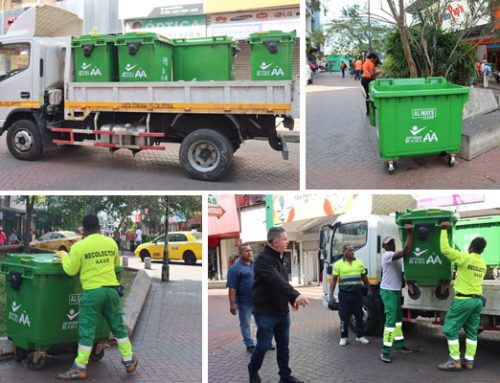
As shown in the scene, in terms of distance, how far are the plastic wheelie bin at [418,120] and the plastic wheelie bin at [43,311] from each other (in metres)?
4.31

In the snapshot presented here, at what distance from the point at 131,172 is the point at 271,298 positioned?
5182 millimetres

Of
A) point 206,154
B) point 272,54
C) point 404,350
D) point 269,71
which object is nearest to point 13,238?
point 206,154

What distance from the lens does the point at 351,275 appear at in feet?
22.1

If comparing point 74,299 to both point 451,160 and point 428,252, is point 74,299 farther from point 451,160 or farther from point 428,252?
point 451,160

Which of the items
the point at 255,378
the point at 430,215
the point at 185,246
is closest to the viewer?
the point at 255,378

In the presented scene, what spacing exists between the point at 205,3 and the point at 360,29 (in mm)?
6035

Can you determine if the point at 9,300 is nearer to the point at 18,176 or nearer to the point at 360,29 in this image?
the point at 18,176

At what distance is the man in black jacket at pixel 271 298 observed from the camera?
4719 mm

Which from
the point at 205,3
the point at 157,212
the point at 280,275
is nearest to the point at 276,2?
the point at 205,3

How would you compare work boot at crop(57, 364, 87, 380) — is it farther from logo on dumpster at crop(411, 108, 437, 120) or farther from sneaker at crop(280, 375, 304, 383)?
logo on dumpster at crop(411, 108, 437, 120)

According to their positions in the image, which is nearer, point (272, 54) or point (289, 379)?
point (289, 379)

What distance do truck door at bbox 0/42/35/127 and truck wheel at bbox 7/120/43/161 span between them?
10.1 inches

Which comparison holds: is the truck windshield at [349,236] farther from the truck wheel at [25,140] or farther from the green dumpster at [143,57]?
the truck wheel at [25,140]

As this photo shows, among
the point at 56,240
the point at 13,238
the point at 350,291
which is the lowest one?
the point at 13,238
